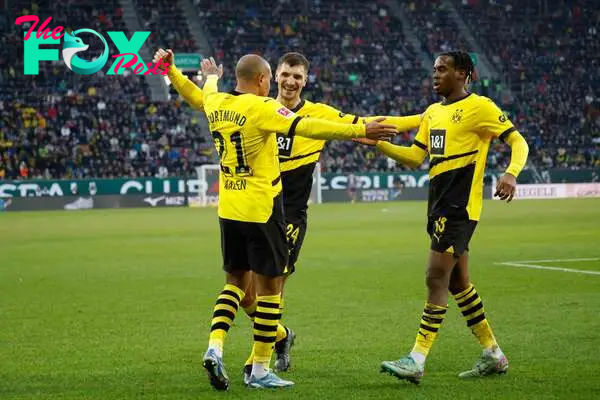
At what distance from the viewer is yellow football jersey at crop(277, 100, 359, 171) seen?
8820 mm

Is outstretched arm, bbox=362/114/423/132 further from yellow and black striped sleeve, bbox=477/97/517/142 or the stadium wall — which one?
the stadium wall

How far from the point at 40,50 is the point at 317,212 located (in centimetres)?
1703

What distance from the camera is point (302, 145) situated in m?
8.86

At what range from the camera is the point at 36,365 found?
28.5 ft

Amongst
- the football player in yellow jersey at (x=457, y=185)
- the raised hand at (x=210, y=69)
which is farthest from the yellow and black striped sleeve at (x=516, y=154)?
the raised hand at (x=210, y=69)

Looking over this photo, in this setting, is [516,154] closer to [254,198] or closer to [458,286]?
[458,286]

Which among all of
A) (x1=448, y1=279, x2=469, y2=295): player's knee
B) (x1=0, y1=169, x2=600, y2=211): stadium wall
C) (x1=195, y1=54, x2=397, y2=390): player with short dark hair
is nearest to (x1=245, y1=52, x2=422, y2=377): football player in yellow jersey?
(x1=195, y1=54, x2=397, y2=390): player with short dark hair

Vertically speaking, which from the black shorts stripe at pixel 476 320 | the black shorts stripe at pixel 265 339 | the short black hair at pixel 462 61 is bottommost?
the black shorts stripe at pixel 265 339

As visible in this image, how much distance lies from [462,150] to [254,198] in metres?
1.63

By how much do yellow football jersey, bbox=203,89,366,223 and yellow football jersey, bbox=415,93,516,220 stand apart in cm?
91

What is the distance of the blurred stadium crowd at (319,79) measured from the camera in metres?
46.3

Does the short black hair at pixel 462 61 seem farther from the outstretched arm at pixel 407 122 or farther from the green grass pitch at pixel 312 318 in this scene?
the green grass pitch at pixel 312 318

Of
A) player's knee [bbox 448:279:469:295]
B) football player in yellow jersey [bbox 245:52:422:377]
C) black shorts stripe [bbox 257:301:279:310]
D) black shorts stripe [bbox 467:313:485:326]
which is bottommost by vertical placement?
black shorts stripe [bbox 467:313:485:326]

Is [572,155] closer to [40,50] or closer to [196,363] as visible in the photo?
[40,50]
